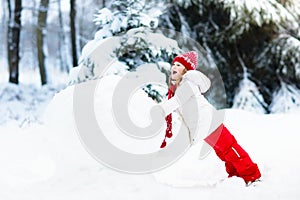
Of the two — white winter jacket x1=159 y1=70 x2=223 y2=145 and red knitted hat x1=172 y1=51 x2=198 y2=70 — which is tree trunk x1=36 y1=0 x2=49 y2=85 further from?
white winter jacket x1=159 y1=70 x2=223 y2=145

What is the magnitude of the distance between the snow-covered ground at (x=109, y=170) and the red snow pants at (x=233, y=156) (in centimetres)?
11

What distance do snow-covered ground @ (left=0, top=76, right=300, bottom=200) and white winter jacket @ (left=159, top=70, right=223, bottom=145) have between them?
444 mm

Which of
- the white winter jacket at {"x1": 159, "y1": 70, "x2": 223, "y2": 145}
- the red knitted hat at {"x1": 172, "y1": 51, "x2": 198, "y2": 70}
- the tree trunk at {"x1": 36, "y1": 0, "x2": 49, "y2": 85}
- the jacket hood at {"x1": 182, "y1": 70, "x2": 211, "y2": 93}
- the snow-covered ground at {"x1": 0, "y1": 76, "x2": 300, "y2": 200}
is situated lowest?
the tree trunk at {"x1": 36, "y1": 0, "x2": 49, "y2": 85}

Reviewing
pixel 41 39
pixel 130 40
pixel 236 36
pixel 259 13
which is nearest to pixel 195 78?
pixel 130 40

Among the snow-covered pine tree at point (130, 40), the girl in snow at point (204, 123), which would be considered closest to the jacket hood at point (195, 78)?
the girl in snow at point (204, 123)

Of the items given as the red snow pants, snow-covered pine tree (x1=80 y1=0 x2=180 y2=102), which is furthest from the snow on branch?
the red snow pants

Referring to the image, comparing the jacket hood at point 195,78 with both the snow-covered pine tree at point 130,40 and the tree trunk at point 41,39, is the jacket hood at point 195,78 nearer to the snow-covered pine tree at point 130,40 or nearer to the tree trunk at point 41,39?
the snow-covered pine tree at point 130,40

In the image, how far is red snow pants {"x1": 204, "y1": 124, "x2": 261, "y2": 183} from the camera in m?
3.34

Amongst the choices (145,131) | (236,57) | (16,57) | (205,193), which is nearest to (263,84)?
(236,57)

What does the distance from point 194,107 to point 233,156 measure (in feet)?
1.79

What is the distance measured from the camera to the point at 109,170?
11.9 ft

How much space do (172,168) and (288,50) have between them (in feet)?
20.0

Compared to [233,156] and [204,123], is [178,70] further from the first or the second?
[233,156]

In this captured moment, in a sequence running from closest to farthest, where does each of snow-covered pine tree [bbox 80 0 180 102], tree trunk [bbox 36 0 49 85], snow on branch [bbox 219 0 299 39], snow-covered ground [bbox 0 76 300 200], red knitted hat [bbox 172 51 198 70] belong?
snow-covered ground [bbox 0 76 300 200]
red knitted hat [bbox 172 51 198 70]
snow-covered pine tree [bbox 80 0 180 102]
snow on branch [bbox 219 0 299 39]
tree trunk [bbox 36 0 49 85]
